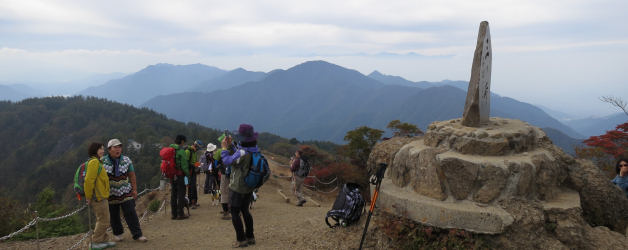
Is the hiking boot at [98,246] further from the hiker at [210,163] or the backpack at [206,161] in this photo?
the backpack at [206,161]

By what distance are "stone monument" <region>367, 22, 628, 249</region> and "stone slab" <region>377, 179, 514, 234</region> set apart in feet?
0.04

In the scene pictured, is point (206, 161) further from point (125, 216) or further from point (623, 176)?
point (623, 176)

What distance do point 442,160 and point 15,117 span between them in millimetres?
118149

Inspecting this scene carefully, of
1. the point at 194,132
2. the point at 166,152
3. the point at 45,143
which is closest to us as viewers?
the point at 166,152

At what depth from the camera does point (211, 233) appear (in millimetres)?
7137

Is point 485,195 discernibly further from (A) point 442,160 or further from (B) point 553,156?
(B) point 553,156

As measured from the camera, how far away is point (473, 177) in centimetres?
509

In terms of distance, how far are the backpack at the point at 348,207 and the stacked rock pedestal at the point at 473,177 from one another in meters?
0.44

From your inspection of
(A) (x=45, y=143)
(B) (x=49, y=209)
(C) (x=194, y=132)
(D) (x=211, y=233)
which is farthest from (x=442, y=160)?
(A) (x=45, y=143)

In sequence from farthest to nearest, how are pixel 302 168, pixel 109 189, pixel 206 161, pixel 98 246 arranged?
pixel 302 168
pixel 206 161
pixel 98 246
pixel 109 189

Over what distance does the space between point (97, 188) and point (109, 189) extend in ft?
0.90

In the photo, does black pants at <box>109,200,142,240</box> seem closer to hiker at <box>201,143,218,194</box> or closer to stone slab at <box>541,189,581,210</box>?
hiker at <box>201,143,218,194</box>

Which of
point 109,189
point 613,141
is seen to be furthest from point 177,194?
point 613,141

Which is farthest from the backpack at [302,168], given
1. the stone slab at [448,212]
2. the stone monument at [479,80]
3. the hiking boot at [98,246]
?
the hiking boot at [98,246]
